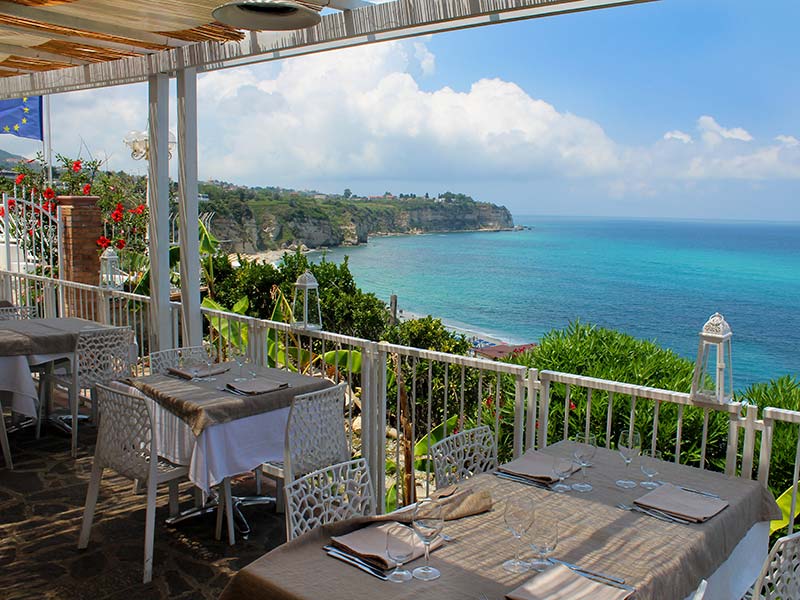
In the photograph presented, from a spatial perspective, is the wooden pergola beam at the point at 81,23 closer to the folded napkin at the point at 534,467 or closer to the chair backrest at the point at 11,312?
the chair backrest at the point at 11,312

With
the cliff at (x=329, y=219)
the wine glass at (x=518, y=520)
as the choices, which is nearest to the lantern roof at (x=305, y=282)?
the wine glass at (x=518, y=520)

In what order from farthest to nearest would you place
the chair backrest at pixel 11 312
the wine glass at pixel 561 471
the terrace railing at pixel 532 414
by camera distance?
1. the chair backrest at pixel 11 312
2. the terrace railing at pixel 532 414
3. the wine glass at pixel 561 471

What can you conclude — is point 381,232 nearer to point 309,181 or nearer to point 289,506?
point 309,181

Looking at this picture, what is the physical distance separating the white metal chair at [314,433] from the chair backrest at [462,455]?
2.39ft

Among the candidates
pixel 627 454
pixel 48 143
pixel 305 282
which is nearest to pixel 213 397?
pixel 305 282

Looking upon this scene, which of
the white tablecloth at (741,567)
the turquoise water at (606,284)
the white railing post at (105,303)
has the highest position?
the white railing post at (105,303)

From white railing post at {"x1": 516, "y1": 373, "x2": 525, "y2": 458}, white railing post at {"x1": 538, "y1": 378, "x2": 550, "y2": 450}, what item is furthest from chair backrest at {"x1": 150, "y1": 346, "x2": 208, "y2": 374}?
white railing post at {"x1": 538, "y1": 378, "x2": 550, "y2": 450}

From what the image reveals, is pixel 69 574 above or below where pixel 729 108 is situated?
below

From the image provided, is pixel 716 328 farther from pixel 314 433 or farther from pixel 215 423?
pixel 215 423

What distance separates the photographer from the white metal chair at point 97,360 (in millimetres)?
5473

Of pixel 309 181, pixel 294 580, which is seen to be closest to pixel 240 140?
pixel 309 181

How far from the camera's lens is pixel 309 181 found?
6856 centimetres

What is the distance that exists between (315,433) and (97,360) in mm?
2560

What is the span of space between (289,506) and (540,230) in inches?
3550
